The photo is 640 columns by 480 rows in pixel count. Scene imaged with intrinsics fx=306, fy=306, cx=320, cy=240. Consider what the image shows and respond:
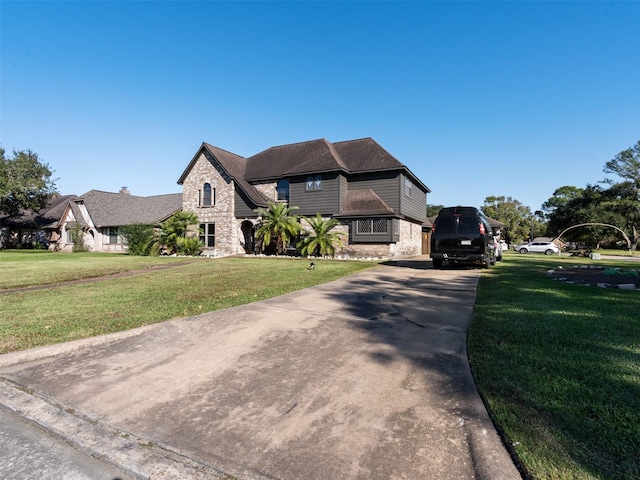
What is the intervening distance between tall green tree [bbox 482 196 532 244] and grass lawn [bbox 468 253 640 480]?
65478 mm

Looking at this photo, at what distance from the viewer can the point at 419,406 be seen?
8.75ft

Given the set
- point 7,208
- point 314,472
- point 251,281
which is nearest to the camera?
point 314,472

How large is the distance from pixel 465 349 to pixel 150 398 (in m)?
3.57

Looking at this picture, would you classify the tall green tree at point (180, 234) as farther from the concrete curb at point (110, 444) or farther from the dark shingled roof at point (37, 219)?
the dark shingled roof at point (37, 219)

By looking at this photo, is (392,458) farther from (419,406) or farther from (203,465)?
(203,465)

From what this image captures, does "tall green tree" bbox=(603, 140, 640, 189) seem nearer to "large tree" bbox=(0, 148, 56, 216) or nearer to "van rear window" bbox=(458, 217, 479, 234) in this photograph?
"van rear window" bbox=(458, 217, 479, 234)

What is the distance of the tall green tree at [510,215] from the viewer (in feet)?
208

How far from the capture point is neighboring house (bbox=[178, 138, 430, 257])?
2069 centimetres

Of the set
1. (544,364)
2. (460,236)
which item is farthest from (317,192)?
(544,364)

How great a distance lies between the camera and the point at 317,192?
22.3 metres

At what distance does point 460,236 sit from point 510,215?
6451 cm

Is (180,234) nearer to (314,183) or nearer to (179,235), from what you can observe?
(179,235)

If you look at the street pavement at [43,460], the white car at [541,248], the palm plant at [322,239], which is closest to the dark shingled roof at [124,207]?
the palm plant at [322,239]

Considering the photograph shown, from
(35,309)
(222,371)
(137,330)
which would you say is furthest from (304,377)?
(35,309)
